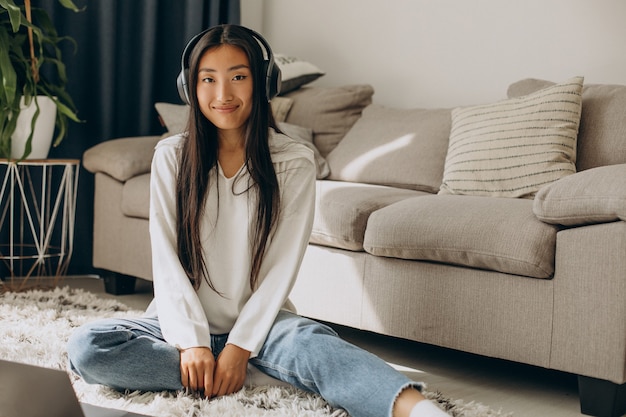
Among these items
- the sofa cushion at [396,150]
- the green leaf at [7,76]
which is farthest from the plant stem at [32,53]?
the sofa cushion at [396,150]

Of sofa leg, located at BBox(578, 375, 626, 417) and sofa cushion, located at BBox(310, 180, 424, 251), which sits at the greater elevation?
sofa cushion, located at BBox(310, 180, 424, 251)

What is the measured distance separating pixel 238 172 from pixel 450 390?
0.70 m

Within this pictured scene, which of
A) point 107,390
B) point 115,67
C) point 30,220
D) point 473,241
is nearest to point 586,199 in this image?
point 473,241

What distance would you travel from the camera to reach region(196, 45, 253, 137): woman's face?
1771 mm

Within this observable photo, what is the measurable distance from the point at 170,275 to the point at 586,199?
89 cm

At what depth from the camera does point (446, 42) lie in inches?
126

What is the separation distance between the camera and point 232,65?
5.83 feet

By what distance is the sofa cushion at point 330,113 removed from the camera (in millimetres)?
3164

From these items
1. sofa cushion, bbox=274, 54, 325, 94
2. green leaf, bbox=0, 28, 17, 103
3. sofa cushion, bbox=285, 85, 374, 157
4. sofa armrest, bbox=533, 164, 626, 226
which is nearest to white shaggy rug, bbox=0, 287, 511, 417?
sofa armrest, bbox=533, 164, 626, 226

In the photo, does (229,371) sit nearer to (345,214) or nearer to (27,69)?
(345,214)

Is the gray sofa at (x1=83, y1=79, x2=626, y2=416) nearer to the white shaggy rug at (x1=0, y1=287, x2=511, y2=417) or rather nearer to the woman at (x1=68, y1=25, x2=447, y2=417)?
the white shaggy rug at (x1=0, y1=287, x2=511, y2=417)

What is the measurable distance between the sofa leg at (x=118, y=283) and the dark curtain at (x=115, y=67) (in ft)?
1.35

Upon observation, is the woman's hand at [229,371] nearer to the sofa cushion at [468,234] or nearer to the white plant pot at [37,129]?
the sofa cushion at [468,234]

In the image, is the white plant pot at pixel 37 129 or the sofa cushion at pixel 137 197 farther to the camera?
the white plant pot at pixel 37 129
